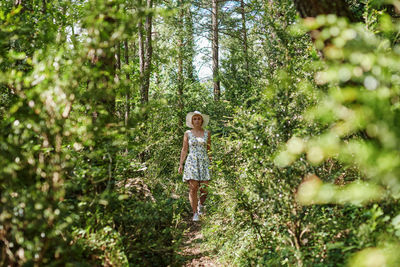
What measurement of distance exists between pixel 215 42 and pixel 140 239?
1203cm

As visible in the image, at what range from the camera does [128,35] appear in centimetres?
204

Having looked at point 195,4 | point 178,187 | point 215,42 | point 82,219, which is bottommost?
point 178,187

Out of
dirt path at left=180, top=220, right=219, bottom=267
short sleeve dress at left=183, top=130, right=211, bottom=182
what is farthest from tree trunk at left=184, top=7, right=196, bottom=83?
dirt path at left=180, top=220, right=219, bottom=267

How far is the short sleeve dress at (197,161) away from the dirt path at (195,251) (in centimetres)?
89

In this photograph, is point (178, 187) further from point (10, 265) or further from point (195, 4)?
point (195, 4)

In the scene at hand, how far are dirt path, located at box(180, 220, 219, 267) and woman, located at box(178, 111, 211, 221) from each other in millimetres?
337

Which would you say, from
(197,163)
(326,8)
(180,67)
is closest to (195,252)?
(197,163)

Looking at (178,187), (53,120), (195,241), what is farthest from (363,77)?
(178,187)

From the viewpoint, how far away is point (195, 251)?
404 centimetres

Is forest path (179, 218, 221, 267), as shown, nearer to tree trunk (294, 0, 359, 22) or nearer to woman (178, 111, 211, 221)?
woman (178, 111, 211, 221)

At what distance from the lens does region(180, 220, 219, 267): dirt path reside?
3558mm

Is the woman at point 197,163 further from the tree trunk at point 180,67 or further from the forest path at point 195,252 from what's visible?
the tree trunk at point 180,67

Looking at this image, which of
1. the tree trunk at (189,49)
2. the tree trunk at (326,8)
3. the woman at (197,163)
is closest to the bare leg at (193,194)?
the woman at (197,163)

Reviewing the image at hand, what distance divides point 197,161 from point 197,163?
39 mm
